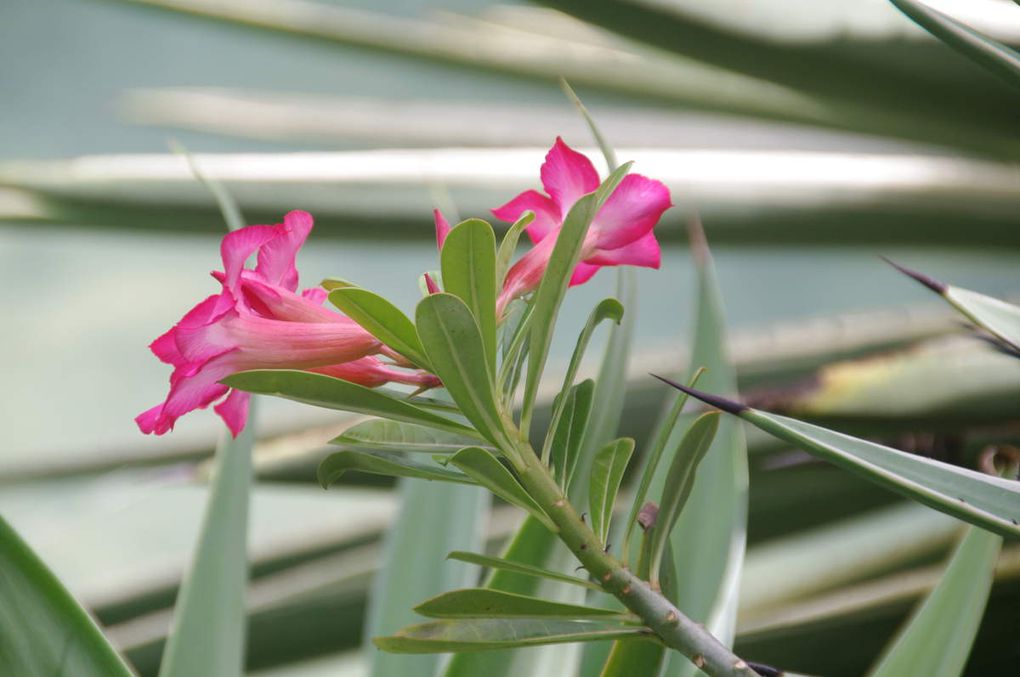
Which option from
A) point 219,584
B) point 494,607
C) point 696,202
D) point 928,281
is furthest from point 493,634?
point 696,202

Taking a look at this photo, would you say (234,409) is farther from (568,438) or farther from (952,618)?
(952,618)

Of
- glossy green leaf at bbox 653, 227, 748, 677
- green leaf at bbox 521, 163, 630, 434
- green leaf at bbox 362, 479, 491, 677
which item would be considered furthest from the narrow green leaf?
green leaf at bbox 362, 479, 491, 677

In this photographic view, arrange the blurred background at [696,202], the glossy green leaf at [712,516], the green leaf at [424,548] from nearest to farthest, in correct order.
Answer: the glossy green leaf at [712,516]
the green leaf at [424,548]
the blurred background at [696,202]

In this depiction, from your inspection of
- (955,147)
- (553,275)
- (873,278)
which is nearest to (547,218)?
(553,275)

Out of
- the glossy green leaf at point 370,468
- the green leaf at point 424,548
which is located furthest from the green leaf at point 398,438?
the green leaf at point 424,548

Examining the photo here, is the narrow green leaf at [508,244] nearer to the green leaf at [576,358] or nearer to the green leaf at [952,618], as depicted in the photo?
the green leaf at [576,358]

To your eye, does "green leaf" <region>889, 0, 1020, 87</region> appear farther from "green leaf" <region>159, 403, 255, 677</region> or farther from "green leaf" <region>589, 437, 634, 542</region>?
"green leaf" <region>159, 403, 255, 677</region>

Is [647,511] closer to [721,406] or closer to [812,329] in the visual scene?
[721,406]
